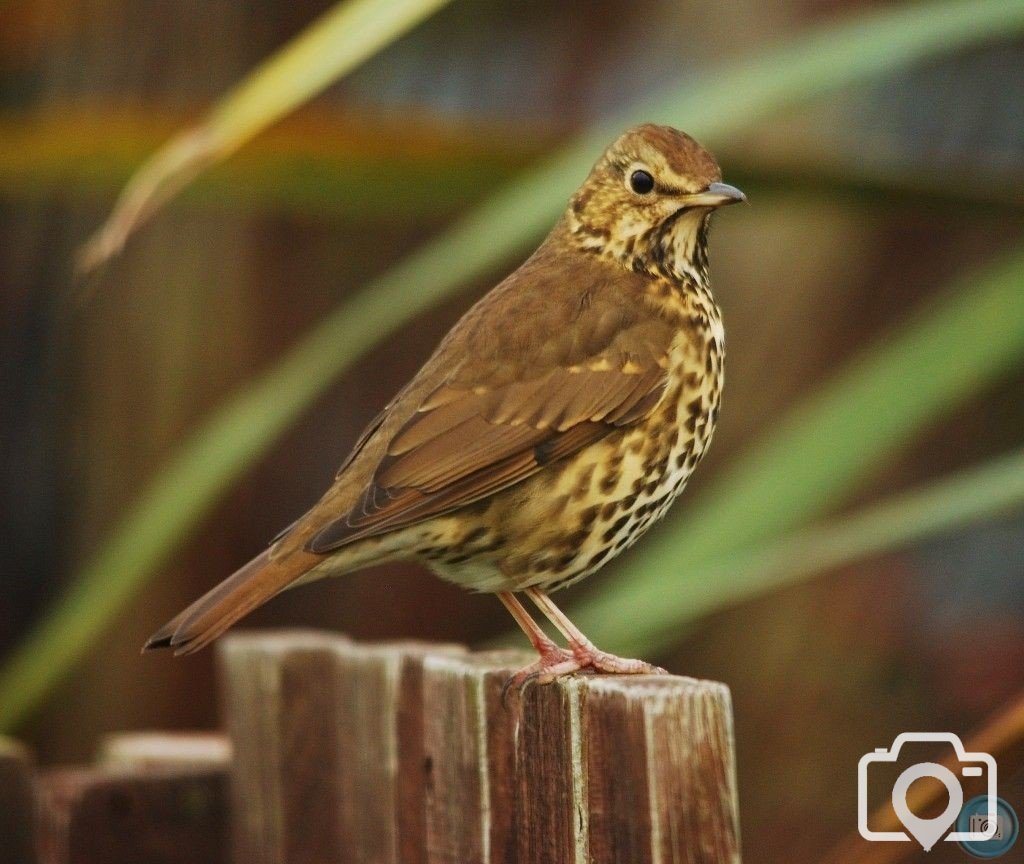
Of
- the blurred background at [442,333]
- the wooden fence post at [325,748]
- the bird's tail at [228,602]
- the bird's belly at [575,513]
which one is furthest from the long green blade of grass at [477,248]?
the blurred background at [442,333]

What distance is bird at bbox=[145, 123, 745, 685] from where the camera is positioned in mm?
2730

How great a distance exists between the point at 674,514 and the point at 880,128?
112cm

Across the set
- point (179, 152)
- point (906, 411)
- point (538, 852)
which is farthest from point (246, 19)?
point (538, 852)

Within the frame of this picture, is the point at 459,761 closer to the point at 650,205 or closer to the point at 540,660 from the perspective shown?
the point at 540,660

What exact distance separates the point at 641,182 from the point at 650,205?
4 cm

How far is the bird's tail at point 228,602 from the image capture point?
232 cm

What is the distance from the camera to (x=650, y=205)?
120 inches

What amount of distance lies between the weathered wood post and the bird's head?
34.5 inches

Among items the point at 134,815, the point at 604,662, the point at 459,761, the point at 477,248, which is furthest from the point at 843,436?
the point at 134,815

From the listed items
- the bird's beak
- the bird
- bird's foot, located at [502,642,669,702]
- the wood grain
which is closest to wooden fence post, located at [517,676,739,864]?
the wood grain

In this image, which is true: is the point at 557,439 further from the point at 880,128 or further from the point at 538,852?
the point at 880,128

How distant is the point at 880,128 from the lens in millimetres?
4777

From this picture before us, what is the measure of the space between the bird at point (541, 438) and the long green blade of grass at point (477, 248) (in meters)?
0.17
